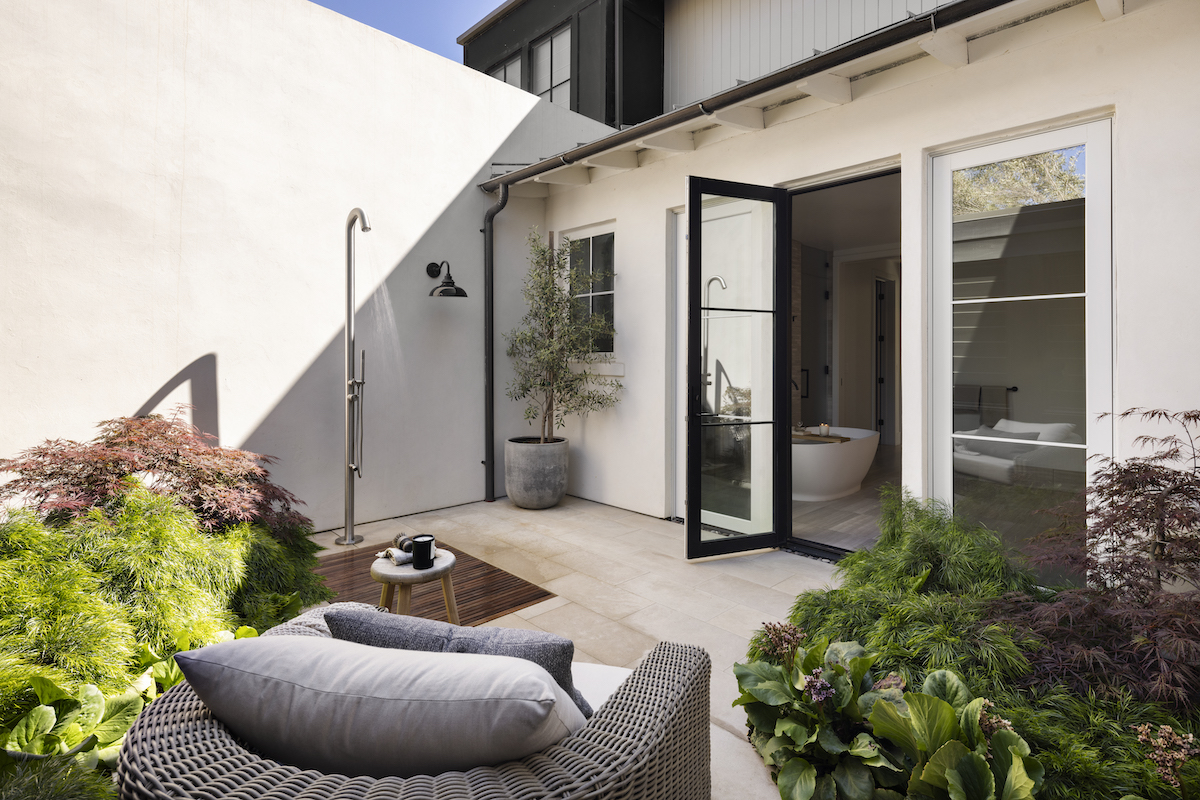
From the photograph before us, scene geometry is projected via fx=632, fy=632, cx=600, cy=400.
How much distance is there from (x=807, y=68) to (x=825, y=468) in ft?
9.81

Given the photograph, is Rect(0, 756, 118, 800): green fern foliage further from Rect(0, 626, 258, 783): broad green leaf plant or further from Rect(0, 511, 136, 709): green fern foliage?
Rect(0, 511, 136, 709): green fern foliage

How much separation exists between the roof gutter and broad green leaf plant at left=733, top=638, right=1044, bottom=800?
2.54 m

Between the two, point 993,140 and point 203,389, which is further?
point 203,389

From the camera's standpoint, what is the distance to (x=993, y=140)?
9.96 feet

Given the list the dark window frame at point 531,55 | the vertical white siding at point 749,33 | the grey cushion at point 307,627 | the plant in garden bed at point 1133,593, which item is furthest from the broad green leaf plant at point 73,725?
the dark window frame at point 531,55

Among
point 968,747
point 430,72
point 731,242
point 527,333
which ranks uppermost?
point 430,72

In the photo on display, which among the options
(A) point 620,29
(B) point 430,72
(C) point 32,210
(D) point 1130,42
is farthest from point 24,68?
(D) point 1130,42

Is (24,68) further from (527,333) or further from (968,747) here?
(968,747)

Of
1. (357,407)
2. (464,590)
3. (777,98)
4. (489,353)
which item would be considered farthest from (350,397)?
(777,98)

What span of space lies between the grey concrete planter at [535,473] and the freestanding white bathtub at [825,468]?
185 cm

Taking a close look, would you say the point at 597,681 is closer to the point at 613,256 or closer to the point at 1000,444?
the point at 1000,444

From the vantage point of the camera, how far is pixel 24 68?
3.15m

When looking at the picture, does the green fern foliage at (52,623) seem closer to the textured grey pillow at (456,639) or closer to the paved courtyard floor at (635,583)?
the textured grey pillow at (456,639)

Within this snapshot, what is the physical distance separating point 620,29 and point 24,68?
4.49 meters
